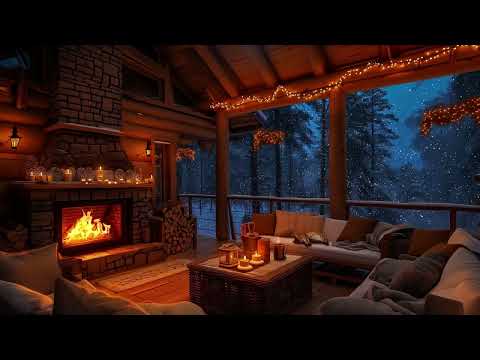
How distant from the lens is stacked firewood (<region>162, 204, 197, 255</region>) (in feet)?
16.9

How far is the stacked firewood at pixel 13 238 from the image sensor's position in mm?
3350

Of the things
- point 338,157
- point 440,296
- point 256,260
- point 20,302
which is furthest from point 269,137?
point 20,302

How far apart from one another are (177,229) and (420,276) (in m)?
4.21

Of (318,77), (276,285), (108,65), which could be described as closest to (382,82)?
(318,77)

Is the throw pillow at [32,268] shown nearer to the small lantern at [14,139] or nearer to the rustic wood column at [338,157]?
the small lantern at [14,139]

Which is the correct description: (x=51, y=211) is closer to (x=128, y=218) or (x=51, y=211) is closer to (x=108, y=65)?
(x=128, y=218)

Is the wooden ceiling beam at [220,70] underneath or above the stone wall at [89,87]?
above

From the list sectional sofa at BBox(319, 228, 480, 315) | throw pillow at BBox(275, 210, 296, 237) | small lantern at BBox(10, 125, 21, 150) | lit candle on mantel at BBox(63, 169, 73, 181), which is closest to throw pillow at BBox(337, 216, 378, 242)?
throw pillow at BBox(275, 210, 296, 237)

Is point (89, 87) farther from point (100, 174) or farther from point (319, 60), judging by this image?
point (319, 60)

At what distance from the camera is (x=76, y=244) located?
13.2 ft

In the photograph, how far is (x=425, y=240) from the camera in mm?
2965

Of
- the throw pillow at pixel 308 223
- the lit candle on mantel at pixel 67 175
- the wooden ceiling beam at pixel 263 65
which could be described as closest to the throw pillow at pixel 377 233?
the throw pillow at pixel 308 223
